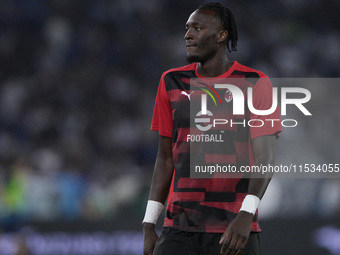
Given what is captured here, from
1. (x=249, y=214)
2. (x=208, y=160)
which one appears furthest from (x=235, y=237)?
(x=208, y=160)

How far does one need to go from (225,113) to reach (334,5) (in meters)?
9.24

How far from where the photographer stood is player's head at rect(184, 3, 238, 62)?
2977 mm

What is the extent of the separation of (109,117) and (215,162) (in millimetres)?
7239

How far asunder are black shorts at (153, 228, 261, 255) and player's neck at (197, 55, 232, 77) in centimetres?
Result: 77

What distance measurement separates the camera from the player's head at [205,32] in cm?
298

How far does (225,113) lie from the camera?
2.92 m

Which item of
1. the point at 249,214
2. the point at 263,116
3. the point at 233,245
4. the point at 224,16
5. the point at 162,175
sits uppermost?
the point at 224,16

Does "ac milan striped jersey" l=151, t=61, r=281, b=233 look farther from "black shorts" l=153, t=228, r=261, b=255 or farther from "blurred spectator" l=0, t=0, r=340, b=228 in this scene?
"blurred spectator" l=0, t=0, r=340, b=228

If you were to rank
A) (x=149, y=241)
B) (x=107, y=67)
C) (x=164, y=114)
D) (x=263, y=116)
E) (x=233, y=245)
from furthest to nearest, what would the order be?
(x=107, y=67) < (x=164, y=114) < (x=149, y=241) < (x=263, y=116) < (x=233, y=245)

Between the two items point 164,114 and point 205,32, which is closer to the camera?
point 205,32

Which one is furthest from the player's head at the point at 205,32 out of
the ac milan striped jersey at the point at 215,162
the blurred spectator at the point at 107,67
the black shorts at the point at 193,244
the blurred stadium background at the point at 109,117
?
the blurred spectator at the point at 107,67

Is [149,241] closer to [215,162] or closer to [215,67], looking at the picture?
[215,162]

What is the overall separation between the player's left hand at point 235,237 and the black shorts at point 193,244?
19 cm

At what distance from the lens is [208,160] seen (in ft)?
9.36
